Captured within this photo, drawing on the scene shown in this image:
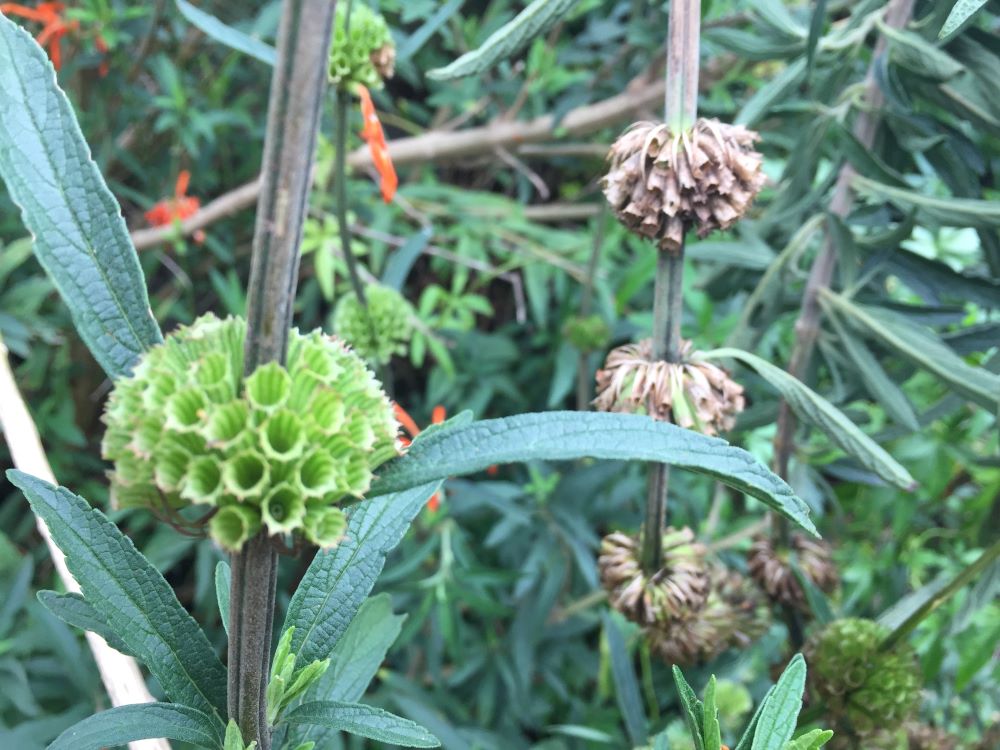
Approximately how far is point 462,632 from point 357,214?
31.2 inches

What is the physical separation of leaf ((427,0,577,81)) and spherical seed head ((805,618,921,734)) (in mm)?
569

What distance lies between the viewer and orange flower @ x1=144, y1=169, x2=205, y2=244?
152cm

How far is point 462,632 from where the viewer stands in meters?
1.29

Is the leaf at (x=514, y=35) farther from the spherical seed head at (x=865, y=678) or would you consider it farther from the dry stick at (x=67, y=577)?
the spherical seed head at (x=865, y=678)

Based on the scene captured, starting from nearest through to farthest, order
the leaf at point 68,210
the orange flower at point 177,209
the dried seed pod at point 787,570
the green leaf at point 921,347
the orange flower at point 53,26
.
→ 1. the leaf at point 68,210
2. the green leaf at point 921,347
3. the dried seed pod at point 787,570
4. the orange flower at point 53,26
5. the orange flower at point 177,209

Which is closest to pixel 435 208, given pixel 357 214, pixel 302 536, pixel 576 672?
pixel 357 214

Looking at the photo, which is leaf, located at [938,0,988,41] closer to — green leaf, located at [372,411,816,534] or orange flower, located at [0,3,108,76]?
green leaf, located at [372,411,816,534]

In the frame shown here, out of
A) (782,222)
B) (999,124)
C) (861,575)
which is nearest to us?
(999,124)

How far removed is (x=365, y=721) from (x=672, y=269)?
1.10ft

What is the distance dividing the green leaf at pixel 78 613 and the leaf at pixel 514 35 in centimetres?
39

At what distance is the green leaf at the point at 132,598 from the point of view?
43 centimetres

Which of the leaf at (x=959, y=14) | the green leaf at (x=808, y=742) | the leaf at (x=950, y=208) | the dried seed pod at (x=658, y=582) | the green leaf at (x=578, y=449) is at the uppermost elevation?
the leaf at (x=950, y=208)

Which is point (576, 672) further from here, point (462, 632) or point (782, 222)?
point (782, 222)

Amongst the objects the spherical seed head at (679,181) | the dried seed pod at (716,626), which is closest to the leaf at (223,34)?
the spherical seed head at (679,181)
